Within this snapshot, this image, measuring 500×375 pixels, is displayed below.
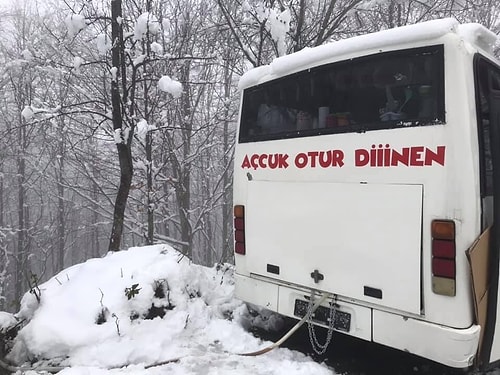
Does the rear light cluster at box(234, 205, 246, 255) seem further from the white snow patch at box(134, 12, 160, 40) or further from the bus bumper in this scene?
the white snow patch at box(134, 12, 160, 40)

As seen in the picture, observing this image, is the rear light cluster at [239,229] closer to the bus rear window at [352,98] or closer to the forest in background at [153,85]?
the bus rear window at [352,98]

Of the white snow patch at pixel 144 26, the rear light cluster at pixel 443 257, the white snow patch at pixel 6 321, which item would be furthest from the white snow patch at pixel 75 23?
the rear light cluster at pixel 443 257

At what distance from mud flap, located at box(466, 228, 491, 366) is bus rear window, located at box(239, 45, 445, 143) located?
0.89m

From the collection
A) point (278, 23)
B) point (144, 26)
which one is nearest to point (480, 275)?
point (144, 26)

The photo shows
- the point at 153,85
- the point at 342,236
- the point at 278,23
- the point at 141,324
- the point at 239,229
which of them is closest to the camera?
the point at 342,236

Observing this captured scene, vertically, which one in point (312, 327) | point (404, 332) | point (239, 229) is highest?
point (239, 229)

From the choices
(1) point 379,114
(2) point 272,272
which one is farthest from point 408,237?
(2) point 272,272

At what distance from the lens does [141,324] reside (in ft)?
12.7

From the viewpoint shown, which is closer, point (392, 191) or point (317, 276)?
point (392, 191)

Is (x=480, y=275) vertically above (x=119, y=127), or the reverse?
(x=119, y=127)

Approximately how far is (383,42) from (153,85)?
27.0 ft

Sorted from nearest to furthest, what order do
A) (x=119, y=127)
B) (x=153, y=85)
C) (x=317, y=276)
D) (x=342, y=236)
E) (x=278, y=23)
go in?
1. (x=342, y=236)
2. (x=317, y=276)
3. (x=119, y=127)
4. (x=278, y=23)
5. (x=153, y=85)

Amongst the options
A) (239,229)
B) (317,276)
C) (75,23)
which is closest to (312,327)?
(317,276)

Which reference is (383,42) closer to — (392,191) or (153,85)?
(392,191)
